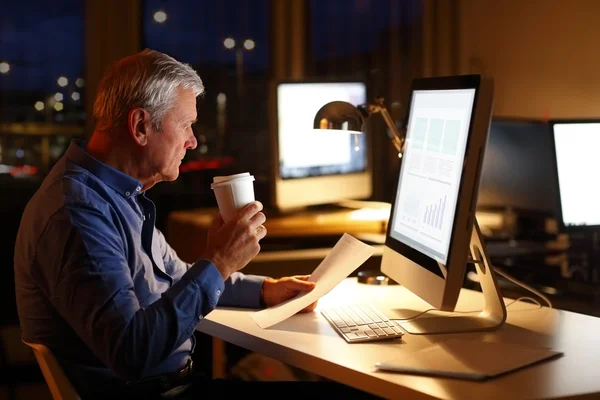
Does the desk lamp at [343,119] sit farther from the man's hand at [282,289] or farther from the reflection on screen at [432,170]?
the man's hand at [282,289]

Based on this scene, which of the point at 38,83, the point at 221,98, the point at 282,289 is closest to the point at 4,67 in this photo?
the point at 38,83

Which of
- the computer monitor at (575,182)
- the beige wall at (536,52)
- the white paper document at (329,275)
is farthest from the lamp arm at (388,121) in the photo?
the beige wall at (536,52)

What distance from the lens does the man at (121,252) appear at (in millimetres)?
1369

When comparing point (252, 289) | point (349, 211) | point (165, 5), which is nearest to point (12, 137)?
point (165, 5)

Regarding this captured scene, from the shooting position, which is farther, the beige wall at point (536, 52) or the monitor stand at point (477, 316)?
the beige wall at point (536, 52)

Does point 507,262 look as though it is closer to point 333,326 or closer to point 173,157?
point 333,326

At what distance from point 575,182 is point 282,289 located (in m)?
1.01

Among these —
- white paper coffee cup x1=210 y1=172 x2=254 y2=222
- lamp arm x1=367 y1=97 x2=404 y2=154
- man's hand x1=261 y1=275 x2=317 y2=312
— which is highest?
lamp arm x1=367 y1=97 x2=404 y2=154

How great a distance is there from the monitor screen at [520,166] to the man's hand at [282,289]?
3.62 ft

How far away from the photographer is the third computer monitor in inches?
60.2

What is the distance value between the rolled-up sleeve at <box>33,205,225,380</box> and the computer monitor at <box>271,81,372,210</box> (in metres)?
1.62

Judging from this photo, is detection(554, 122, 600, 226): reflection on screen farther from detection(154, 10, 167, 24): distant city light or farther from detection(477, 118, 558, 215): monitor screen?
detection(154, 10, 167, 24): distant city light

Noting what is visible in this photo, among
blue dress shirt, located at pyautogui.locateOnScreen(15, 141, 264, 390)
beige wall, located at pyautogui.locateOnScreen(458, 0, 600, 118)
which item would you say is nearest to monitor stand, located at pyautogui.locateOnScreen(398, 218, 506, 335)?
blue dress shirt, located at pyautogui.locateOnScreen(15, 141, 264, 390)

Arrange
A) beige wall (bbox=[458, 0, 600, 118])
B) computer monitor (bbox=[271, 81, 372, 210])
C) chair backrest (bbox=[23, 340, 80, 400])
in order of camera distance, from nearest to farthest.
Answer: chair backrest (bbox=[23, 340, 80, 400]) < computer monitor (bbox=[271, 81, 372, 210]) < beige wall (bbox=[458, 0, 600, 118])
